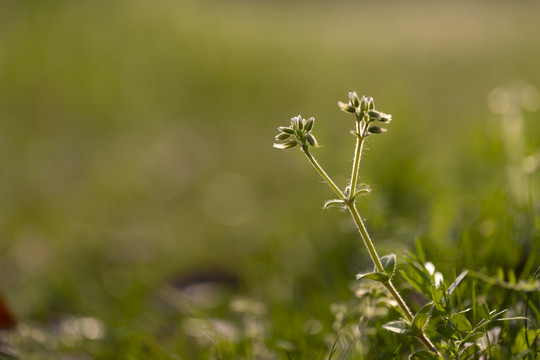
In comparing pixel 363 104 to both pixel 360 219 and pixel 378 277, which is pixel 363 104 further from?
pixel 378 277

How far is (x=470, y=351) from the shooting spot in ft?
4.74

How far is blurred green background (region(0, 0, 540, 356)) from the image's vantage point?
2.48 m

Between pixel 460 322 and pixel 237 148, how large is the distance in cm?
455

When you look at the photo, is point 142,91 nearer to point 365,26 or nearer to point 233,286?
point 233,286

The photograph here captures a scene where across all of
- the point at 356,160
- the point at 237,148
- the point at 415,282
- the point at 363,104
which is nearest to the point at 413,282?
the point at 415,282

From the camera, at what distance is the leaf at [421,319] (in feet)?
4.37

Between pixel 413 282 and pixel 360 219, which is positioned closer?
pixel 360 219

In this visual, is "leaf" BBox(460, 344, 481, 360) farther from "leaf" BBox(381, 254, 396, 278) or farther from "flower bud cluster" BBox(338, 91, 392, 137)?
"flower bud cluster" BBox(338, 91, 392, 137)

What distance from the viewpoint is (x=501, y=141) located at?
2.82m

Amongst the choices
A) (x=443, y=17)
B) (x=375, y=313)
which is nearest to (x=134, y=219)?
(x=375, y=313)

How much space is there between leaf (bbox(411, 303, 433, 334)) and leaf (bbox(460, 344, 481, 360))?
0.50 feet

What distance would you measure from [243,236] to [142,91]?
351 centimetres

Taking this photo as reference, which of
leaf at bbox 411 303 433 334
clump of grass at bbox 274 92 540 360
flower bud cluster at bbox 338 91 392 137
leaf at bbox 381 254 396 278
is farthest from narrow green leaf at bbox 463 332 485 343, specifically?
flower bud cluster at bbox 338 91 392 137

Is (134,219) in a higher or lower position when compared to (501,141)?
lower
